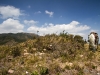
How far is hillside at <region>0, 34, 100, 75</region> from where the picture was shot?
7.54m

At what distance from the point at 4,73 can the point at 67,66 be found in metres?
3.65

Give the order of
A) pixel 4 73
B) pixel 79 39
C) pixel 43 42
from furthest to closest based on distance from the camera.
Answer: pixel 79 39
pixel 43 42
pixel 4 73

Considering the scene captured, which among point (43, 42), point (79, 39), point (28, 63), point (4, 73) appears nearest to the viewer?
point (4, 73)

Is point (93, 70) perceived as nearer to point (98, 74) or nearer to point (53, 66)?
point (98, 74)

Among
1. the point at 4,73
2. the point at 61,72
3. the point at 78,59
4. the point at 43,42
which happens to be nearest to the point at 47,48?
the point at 43,42

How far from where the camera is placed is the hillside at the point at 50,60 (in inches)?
297

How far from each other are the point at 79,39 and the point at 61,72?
21.4 ft

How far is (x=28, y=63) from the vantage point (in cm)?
850

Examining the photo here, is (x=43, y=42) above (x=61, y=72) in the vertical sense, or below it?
above

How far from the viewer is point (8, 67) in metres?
7.76

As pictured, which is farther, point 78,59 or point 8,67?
point 78,59

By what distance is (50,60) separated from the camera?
356 inches

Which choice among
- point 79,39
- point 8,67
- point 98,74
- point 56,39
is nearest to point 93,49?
point 79,39

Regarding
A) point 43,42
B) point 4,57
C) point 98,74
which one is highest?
point 43,42
